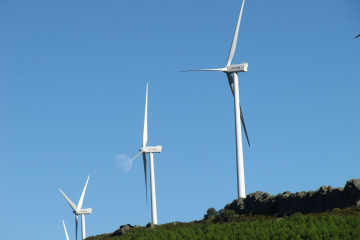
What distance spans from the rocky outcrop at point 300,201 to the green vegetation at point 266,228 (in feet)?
5.73

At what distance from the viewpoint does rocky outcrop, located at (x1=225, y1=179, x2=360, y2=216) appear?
101 metres

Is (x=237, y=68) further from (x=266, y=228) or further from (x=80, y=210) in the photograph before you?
(x=80, y=210)

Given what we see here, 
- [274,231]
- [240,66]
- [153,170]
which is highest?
[240,66]

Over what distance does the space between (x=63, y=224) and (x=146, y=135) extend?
24548mm

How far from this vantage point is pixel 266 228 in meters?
96.6

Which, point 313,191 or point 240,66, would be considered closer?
point 313,191

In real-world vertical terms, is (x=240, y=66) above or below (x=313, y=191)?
above

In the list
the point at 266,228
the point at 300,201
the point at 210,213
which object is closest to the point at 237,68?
the point at 210,213

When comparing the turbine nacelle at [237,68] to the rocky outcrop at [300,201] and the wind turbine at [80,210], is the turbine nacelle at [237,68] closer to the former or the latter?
the rocky outcrop at [300,201]

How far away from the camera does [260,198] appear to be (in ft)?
375

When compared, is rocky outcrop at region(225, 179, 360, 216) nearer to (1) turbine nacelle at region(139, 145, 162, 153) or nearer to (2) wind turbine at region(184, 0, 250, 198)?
(2) wind turbine at region(184, 0, 250, 198)

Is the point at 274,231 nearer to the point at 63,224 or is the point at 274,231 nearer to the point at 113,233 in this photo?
the point at 113,233

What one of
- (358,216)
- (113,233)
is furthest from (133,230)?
(358,216)

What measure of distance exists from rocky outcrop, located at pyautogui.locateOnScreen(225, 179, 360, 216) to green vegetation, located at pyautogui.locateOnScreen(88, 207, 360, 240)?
1748 millimetres
